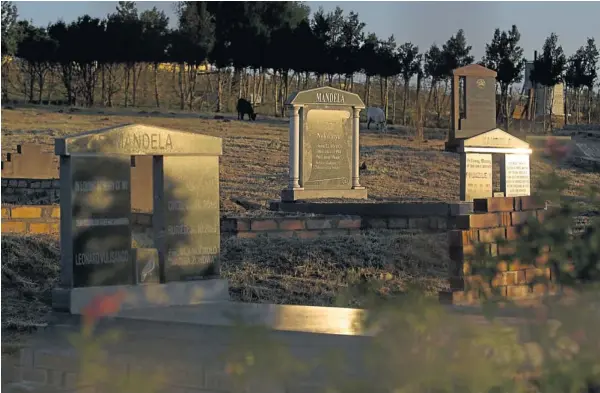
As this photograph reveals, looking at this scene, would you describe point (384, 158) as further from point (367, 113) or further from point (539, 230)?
point (539, 230)

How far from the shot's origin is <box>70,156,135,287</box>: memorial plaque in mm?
6879

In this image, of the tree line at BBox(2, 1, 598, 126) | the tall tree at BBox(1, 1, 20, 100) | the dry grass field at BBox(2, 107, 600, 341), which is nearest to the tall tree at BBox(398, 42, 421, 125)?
the tree line at BBox(2, 1, 598, 126)

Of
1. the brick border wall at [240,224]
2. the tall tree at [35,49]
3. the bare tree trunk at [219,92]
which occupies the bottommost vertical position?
the brick border wall at [240,224]

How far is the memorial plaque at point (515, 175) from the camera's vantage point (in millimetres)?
16891

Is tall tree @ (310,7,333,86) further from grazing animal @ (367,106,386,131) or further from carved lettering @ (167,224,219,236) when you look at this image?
carved lettering @ (167,224,219,236)

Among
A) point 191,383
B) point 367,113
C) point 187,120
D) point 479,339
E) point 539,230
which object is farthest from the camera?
point 367,113

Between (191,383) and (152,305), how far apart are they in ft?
9.55

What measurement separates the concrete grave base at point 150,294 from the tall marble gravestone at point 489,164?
925 cm

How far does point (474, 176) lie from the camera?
16.5 m

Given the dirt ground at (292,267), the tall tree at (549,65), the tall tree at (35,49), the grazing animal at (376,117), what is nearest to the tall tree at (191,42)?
the tall tree at (35,49)

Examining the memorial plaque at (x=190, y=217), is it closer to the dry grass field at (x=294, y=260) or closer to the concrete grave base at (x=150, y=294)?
the concrete grave base at (x=150, y=294)

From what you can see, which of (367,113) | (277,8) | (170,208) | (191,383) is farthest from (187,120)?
(191,383)

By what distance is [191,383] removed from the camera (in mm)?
4297

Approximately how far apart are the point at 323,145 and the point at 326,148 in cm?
7
